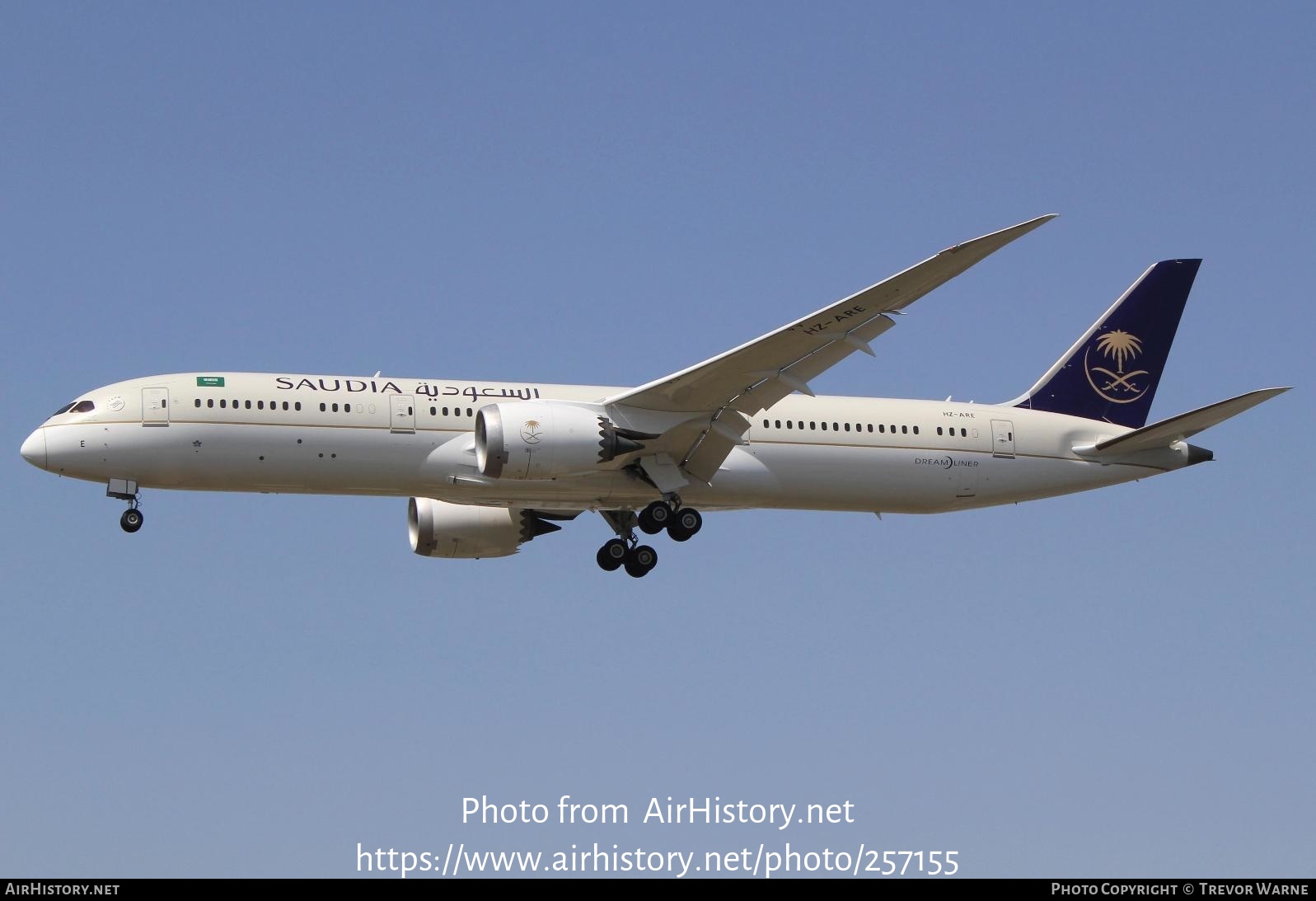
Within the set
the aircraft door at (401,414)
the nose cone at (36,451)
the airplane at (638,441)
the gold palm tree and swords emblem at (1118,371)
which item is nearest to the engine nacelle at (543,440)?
the airplane at (638,441)

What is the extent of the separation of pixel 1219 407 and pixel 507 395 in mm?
15443

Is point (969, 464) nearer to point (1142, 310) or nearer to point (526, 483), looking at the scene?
point (1142, 310)

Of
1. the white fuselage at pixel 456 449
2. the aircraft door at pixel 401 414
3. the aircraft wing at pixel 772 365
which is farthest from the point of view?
the aircraft door at pixel 401 414

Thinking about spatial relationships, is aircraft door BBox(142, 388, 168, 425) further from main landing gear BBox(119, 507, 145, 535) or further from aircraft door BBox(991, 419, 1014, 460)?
aircraft door BBox(991, 419, 1014, 460)

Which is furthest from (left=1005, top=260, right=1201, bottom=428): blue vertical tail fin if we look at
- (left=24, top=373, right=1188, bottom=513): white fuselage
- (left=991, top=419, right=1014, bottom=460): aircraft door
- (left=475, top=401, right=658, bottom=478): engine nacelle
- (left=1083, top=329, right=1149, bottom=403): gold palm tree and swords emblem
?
(left=475, top=401, right=658, bottom=478): engine nacelle

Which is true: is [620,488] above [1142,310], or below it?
below

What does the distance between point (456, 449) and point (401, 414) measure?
138 cm

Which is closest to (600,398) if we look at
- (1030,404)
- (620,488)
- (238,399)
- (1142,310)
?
(620,488)

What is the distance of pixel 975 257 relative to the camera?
35.7 metres

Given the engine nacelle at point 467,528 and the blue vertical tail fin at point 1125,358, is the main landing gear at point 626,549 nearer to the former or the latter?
the engine nacelle at point 467,528

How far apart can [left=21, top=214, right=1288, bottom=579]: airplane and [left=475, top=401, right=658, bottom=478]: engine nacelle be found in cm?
4

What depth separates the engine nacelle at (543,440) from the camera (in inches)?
1551

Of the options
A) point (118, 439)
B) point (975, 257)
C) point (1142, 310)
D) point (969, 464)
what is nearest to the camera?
point (975, 257)

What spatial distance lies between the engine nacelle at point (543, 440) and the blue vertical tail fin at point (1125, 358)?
38.6ft
